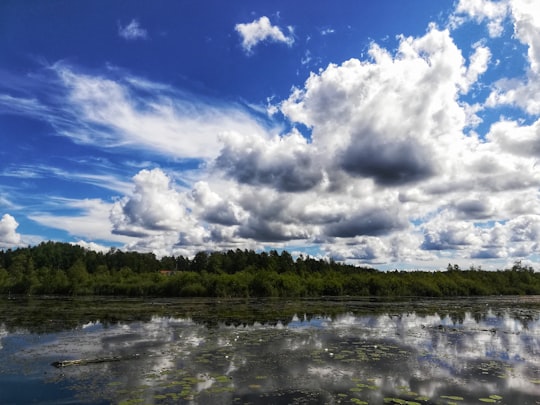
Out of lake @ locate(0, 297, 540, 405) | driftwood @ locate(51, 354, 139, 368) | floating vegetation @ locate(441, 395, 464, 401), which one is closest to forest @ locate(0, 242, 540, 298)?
lake @ locate(0, 297, 540, 405)

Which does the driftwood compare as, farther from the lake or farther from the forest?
the forest

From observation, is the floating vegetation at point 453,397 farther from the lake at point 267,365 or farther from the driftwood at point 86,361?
the driftwood at point 86,361

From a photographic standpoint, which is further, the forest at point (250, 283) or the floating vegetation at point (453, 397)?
the forest at point (250, 283)

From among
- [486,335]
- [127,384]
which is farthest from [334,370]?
[486,335]

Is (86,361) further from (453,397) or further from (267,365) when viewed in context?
(453,397)

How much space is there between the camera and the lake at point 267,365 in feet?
41.4

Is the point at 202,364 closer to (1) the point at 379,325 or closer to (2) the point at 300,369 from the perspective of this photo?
(2) the point at 300,369

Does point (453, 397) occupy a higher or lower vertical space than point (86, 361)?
higher

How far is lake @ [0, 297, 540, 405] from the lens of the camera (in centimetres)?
1263

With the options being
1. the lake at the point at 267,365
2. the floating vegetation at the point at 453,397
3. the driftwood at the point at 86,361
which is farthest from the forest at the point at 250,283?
the floating vegetation at the point at 453,397

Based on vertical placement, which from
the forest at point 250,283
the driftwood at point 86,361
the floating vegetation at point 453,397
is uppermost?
the forest at point 250,283

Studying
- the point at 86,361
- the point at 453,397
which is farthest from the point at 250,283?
the point at 453,397

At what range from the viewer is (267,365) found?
16922 millimetres

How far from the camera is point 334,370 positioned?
15961mm
